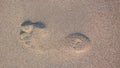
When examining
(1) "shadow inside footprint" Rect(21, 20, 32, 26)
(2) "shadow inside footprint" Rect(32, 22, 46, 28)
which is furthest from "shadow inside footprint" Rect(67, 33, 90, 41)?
(1) "shadow inside footprint" Rect(21, 20, 32, 26)

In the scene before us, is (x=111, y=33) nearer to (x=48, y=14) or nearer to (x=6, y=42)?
(x=48, y=14)

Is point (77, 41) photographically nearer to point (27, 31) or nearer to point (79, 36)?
point (79, 36)

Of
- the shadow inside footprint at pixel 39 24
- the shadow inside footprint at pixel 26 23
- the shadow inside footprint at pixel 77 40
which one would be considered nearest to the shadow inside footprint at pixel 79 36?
the shadow inside footprint at pixel 77 40

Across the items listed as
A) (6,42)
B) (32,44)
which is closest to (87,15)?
(32,44)

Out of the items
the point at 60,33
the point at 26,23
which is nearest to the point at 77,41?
the point at 60,33

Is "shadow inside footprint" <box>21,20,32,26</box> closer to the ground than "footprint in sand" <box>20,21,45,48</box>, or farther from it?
farther from it

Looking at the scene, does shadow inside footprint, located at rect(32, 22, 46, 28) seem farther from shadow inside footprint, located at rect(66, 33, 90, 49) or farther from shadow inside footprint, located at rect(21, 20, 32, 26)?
shadow inside footprint, located at rect(66, 33, 90, 49)

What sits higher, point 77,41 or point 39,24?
point 39,24

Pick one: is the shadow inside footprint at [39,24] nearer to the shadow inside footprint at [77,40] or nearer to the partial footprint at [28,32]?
the partial footprint at [28,32]
